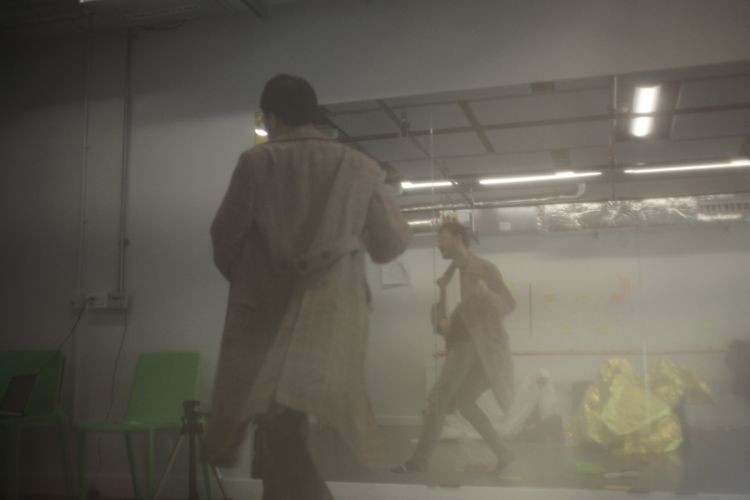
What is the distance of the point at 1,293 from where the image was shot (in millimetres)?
3949

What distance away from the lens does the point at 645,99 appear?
326cm

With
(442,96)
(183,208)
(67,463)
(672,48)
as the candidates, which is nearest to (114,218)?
(183,208)

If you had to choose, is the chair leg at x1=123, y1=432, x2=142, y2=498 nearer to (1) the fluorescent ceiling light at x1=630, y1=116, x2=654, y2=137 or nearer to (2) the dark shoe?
(2) the dark shoe

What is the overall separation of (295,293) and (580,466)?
195cm

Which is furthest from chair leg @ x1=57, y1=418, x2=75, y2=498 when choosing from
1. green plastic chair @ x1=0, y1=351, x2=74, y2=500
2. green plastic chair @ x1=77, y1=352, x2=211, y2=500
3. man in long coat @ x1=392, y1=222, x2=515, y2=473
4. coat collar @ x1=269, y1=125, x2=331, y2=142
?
coat collar @ x1=269, y1=125, x2=331, y2=142

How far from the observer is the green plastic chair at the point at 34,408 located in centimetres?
312

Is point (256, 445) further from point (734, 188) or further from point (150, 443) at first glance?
point (734, 188)

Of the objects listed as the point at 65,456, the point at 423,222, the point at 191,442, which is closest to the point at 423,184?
the point at 423,222

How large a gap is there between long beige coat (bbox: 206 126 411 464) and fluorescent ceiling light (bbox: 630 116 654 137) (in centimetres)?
194

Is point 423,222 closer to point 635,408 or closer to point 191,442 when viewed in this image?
point 635,408

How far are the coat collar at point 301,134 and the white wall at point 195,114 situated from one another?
1428mm

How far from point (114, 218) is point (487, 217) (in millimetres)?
2051

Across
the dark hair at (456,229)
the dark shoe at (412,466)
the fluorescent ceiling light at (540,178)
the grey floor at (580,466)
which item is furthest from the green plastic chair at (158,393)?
the fluorescent ceiling light at (540,178)

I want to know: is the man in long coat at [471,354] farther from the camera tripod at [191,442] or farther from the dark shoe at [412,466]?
the camera tripod at [191,442]
